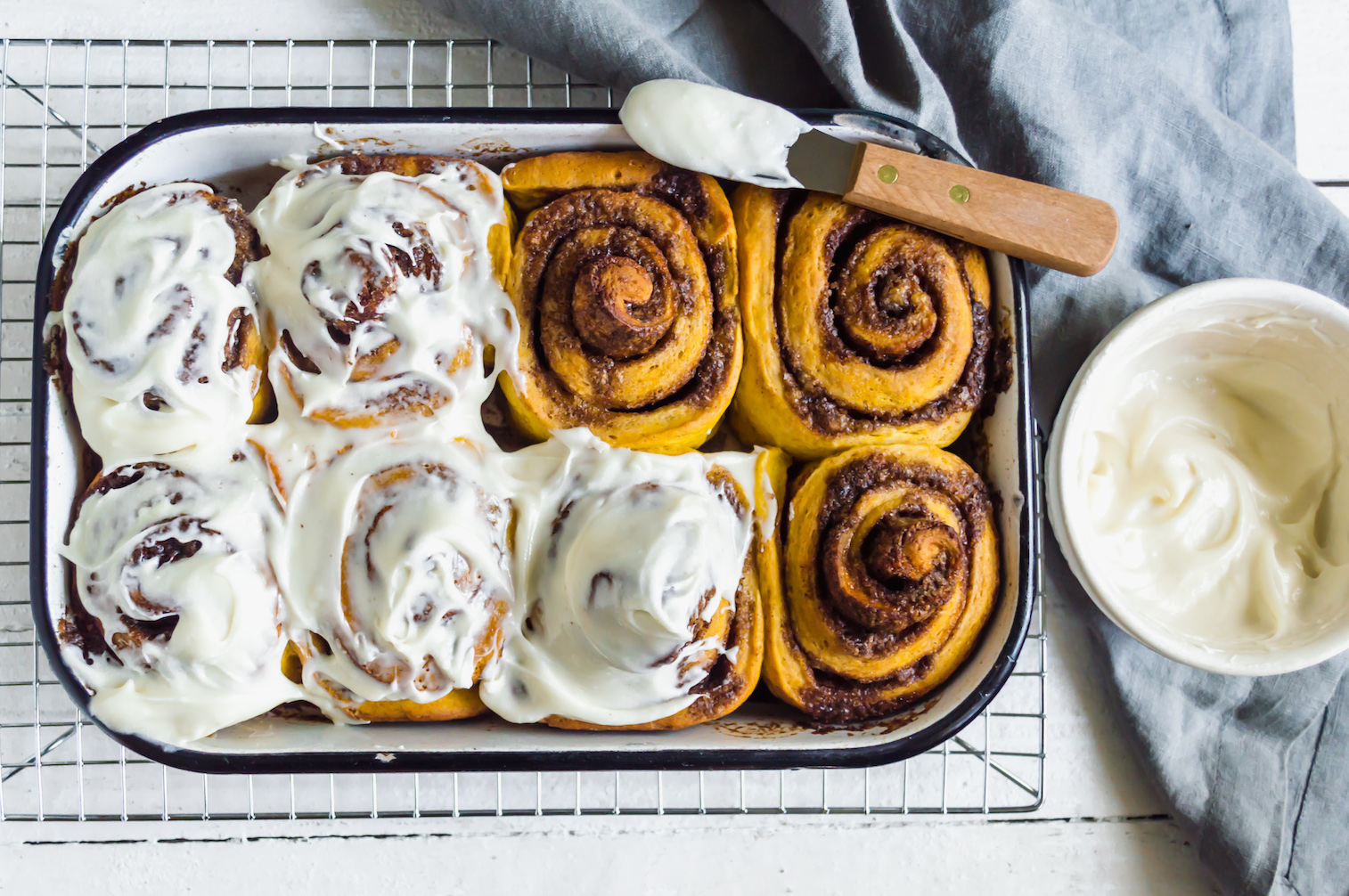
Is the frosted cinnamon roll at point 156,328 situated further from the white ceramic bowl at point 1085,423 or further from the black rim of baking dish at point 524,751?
the white ceramic bowl at point 1085,423

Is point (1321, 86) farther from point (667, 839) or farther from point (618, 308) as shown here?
point (667, 839)

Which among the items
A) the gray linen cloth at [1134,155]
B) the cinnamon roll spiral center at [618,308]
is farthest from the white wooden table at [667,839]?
the cinnamon roll spiral center at [618,308]

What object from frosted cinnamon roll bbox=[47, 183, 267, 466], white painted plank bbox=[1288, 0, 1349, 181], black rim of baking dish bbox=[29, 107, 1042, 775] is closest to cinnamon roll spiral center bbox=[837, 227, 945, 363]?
black rim of baking dish bbox=[29, 107, 1042, 775]

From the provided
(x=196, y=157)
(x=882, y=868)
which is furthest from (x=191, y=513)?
(x=882, y=868)

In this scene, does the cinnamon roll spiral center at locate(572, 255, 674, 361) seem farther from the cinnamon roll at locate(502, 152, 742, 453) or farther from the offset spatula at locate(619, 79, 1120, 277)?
the offset spatula at locate(619, 79, 1120, 277)

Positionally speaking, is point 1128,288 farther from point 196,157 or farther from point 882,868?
point 196,157

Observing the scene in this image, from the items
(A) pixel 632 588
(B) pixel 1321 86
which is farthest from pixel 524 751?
(B) pixel 1321 86
